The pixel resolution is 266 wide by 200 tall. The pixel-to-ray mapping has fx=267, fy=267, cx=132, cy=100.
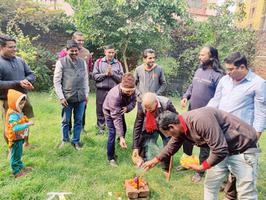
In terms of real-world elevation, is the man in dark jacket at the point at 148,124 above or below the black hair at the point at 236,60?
below

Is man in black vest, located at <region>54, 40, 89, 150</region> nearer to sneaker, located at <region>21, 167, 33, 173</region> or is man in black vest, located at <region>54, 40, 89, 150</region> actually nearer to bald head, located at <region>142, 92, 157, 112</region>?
sneaker, located at <region>21, 167, 33, 173</region>

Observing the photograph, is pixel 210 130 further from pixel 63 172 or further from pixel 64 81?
pixel 64 81

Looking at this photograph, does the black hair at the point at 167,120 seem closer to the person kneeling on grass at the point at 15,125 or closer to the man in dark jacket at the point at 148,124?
the man in dark jacket at the point at 148,124

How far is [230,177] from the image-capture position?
3.29 meters

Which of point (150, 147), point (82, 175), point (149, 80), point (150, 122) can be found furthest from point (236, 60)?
point (82, 175)

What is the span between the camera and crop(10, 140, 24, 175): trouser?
3.67 m

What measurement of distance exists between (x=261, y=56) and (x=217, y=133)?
1014 centimetres

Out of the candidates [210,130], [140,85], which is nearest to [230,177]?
[210,130]

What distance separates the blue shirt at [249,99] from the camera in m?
3.03

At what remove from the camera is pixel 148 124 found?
3854 mm

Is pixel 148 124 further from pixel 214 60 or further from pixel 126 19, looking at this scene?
pixel 126 19

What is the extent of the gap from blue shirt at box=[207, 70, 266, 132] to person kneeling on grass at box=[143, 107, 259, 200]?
1.67 ft

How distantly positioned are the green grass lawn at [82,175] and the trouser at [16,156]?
138 millimetres

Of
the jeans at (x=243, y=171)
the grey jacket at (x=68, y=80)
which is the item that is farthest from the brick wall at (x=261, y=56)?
the jeans at (x=243, y=171)
